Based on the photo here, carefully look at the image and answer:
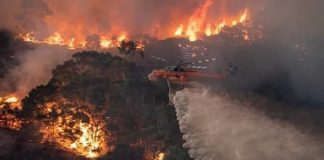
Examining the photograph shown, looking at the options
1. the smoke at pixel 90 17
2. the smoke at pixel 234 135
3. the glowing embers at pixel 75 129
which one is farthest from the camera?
the smoke at pixel 90 17

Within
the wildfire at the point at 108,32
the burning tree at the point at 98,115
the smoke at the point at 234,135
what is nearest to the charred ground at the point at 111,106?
the burning tree at the point at 98,115

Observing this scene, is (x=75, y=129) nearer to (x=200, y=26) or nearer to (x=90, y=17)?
(x=90, y=17)

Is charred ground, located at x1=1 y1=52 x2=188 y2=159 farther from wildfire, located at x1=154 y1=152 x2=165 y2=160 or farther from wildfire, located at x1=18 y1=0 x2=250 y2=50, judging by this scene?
wildfire, located at x1=18 y1=0 x2=250 y2=50

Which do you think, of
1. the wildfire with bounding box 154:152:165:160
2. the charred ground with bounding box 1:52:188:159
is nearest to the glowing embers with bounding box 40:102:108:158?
the charred ground with bounding box 1:52:188:159

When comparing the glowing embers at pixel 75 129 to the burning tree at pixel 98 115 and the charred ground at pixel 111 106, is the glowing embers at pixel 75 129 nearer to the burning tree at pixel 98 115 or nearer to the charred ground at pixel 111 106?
the burning tree at pixel 98 115

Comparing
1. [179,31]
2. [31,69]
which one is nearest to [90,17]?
[179,31]

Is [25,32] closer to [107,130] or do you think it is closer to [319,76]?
[107,130]

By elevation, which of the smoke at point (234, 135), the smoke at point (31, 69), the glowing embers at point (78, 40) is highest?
the glowing embers at point (78, 40)
